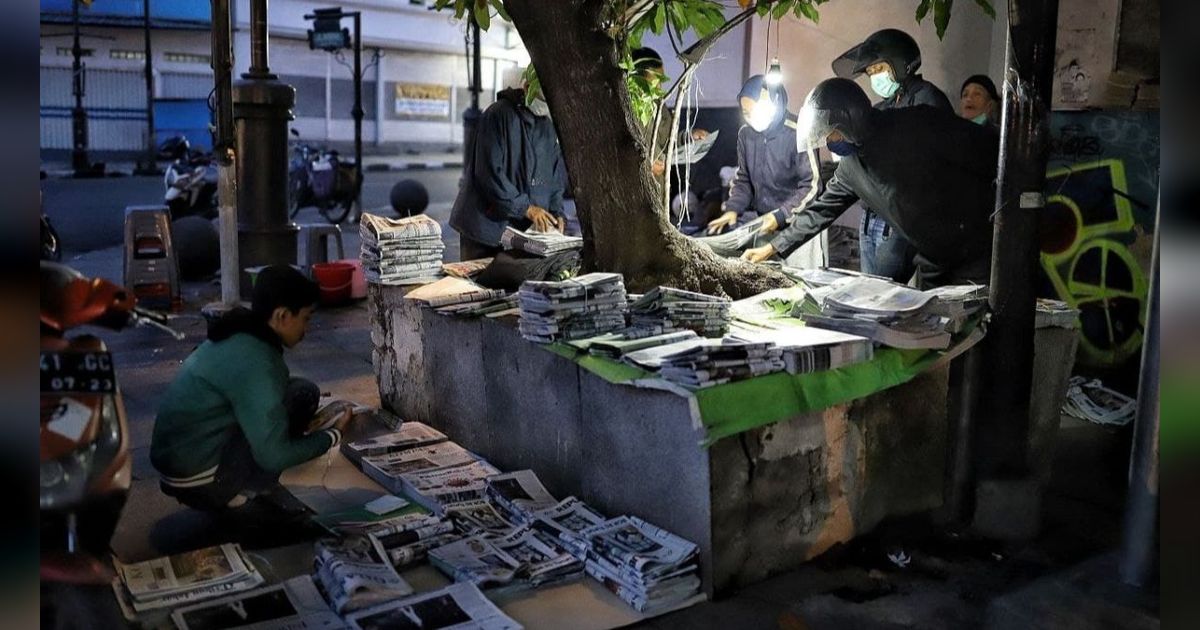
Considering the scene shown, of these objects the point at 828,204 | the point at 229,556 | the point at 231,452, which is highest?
the point at 828,204

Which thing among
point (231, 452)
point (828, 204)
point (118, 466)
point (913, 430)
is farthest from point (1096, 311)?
point (118, 466)

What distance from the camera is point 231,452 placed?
5203 mm

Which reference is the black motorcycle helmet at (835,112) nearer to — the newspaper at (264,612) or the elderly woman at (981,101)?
the elderly woman at (981,101)

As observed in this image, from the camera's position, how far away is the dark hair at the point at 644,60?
24.5 ft

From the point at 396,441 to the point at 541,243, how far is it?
150cm

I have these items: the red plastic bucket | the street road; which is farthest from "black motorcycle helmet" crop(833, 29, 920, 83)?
the street road

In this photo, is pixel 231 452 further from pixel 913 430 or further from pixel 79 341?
pixel 913 430

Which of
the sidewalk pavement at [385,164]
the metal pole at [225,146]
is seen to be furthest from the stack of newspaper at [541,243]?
the sidewalk pavement at [385,164]

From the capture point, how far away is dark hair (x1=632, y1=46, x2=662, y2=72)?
7477 mm

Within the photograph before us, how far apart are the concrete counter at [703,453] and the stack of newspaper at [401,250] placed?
0.82 metres

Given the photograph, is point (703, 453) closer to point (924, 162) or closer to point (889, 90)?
point (924, 162)

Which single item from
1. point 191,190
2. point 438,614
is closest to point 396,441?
point 438,614

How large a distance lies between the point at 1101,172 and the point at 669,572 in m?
5.57
